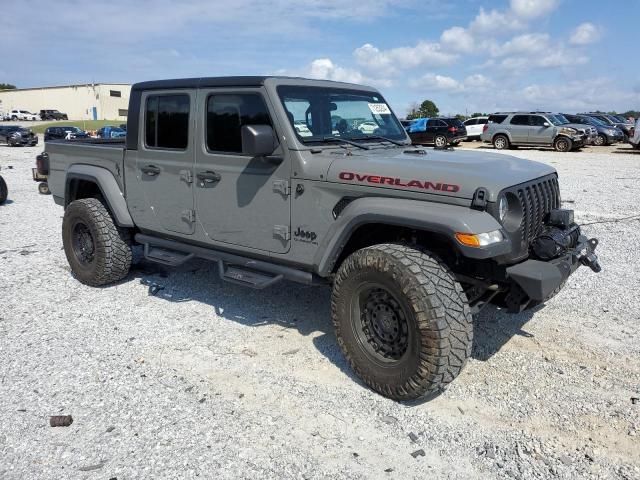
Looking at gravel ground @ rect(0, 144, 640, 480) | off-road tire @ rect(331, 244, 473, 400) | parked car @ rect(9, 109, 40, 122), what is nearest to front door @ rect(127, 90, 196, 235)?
gravel ground @ rect(0, 144, 640, 480)

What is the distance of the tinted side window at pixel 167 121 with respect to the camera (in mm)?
4539

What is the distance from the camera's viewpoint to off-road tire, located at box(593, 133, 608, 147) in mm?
25000

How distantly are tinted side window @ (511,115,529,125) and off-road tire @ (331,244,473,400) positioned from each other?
21.8m

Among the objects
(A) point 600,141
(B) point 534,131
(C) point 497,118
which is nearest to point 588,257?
(B) point 534,131

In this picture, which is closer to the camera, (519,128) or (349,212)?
(349,212)

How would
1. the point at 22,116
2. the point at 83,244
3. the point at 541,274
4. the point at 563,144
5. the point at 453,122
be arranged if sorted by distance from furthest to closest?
1. the point at 22,116
2. the point at 453,122
3. the point at 563,144
4. the point at 83,244
5. the point at 541,274

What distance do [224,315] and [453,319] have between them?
233 cm

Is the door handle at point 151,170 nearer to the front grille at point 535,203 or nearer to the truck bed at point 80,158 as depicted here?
the truck bed at point 80,158

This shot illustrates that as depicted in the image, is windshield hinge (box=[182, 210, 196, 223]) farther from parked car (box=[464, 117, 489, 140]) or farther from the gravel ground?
parked car (box=[464, 117, 489, 140])

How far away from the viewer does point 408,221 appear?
10.5 ft

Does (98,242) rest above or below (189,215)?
below

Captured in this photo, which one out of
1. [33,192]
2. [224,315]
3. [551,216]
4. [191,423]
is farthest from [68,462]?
[33,192]

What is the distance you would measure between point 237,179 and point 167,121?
1.07m

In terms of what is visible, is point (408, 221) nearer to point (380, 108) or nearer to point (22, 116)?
point (380, 108)
